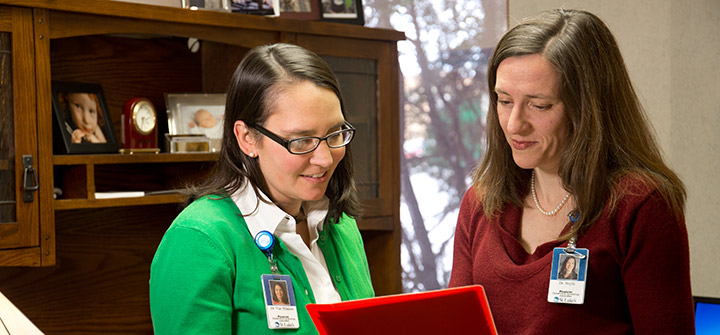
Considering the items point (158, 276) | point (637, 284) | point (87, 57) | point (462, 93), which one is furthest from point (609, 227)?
point (462, 93)

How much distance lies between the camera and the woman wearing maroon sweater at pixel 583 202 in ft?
4.28

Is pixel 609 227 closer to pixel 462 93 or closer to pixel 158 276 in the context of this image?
pixel 158 276

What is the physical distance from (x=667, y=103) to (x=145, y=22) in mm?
1881

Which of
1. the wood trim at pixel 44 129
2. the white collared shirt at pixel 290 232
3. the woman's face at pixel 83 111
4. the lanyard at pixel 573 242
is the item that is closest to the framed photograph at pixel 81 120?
the woman's face at pixel 83 111

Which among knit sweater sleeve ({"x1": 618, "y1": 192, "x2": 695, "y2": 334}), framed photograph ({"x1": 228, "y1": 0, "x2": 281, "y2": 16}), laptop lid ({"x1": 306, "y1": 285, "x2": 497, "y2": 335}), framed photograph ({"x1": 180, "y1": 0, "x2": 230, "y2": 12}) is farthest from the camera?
framed photograph ({"x1": 228, "y1": 0, "x2": 281, "y2": 16})

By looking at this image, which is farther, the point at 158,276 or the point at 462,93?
the point at 462,93

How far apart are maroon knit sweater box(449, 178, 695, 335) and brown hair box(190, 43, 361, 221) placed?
0.49 metres

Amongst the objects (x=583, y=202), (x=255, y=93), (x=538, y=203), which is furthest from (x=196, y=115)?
(x=583, y=202)

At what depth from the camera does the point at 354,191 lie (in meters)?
1.79

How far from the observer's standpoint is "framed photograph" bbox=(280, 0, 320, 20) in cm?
275

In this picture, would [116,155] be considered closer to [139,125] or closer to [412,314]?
[139,125]

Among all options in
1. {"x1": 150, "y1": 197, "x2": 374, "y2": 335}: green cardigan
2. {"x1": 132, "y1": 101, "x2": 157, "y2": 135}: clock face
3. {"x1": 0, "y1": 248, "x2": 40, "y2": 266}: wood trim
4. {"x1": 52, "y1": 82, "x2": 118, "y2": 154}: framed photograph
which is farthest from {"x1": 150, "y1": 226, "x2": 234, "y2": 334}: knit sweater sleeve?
{"x1": 132, "y1": 101, "x2": 157, "y2": 135}: clock face

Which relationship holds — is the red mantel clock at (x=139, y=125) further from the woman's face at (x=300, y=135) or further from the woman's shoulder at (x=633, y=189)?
the woman's shoulder at (x=633, y=189)

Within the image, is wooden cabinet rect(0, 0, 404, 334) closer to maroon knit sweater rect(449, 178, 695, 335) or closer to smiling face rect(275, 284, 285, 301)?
smiling face rect(275, 284, 285, 301)
